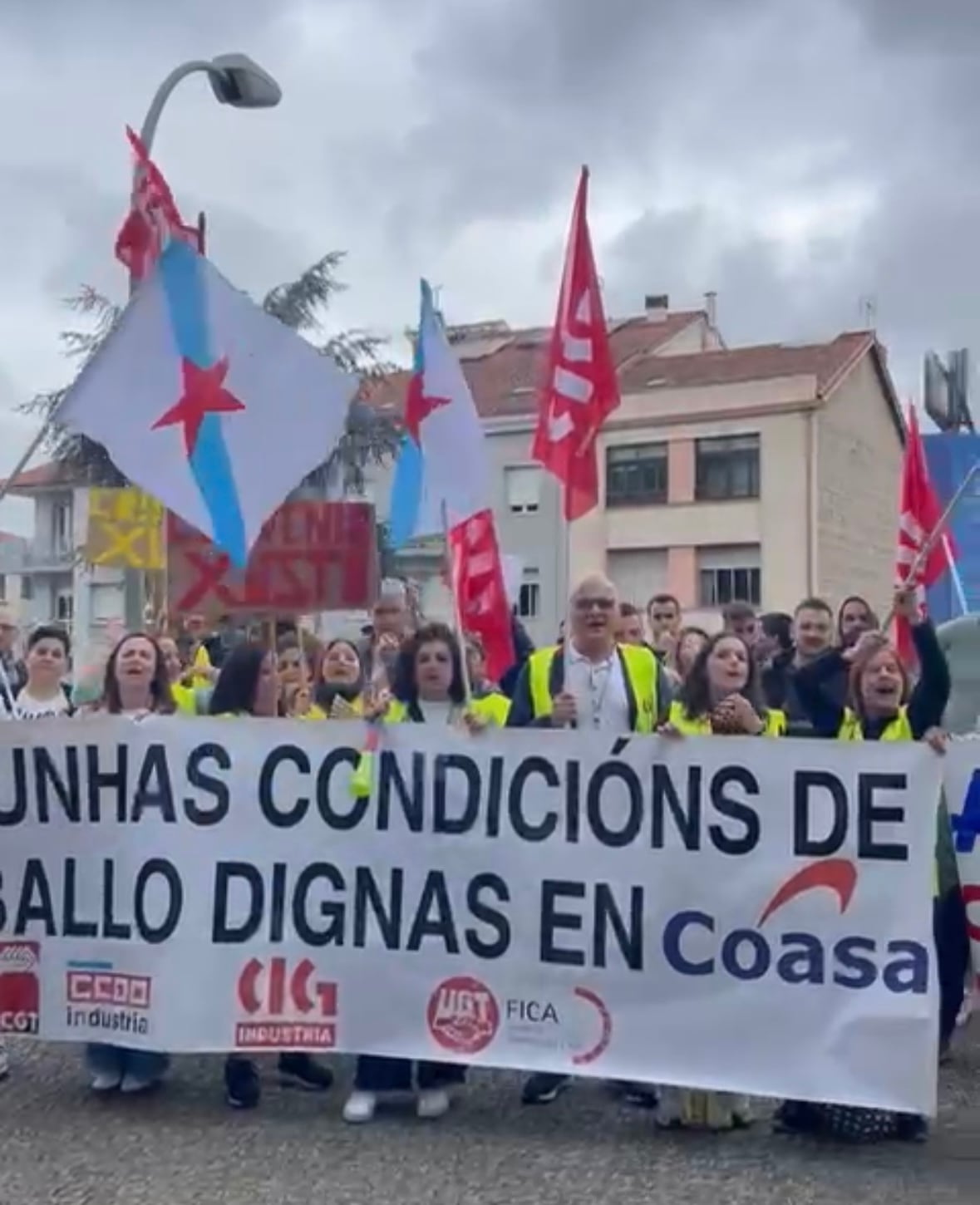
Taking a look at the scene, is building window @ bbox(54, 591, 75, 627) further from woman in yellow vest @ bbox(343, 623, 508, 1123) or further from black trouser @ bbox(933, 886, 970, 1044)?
black trouser @ bbox(933, 886, 970, 1044)

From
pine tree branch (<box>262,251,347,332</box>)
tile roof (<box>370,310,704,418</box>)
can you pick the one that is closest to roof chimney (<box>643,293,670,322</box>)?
tile roof (<box>370,310,704,418</box>)

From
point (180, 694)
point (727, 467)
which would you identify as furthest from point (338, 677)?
point (727, 467)

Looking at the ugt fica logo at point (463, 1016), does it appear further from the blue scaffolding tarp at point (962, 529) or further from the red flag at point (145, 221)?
the blue scaffolding tarp at point (962, 529)

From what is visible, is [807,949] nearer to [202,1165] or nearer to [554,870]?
[554,870]

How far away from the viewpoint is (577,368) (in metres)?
6.80

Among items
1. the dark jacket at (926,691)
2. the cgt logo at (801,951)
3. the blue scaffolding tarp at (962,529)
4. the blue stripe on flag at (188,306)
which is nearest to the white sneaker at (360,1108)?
the cgt logo at (801,951)

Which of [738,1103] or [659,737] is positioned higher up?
[659,737]

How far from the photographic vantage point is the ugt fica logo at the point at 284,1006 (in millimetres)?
5855

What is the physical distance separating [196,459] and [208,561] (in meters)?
1.19

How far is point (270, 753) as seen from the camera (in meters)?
5.95

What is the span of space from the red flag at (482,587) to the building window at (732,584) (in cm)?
3382

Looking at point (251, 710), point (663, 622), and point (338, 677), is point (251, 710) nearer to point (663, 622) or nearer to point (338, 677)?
point (338, 677)

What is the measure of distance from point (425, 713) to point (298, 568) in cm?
126

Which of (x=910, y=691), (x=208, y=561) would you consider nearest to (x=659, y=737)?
(x=910, y=691)
